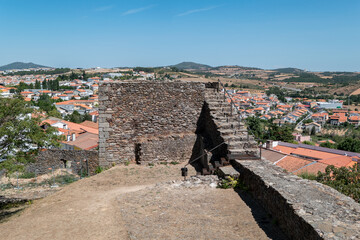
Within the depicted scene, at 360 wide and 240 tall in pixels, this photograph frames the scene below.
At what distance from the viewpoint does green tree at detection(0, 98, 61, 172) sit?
874cm

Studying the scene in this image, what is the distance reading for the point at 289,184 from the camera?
19.5 feet

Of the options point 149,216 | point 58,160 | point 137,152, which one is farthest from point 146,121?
point 58,160

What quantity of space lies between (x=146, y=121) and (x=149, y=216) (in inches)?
204

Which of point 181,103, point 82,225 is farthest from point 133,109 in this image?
point 82,225

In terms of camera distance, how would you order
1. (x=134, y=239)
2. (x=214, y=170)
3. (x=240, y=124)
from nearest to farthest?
1. (x=134, y=239)
2. (x=214, y=170)
3. (x=240, y=124)

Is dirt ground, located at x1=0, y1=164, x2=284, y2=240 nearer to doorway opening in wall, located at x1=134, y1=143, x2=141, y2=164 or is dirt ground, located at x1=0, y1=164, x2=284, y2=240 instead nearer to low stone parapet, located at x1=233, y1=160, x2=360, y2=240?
low stone parapet, located at x1=233, y1=160, x2=360, y2=240

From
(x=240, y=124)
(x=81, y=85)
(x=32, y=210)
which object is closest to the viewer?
(x=32, y=210)

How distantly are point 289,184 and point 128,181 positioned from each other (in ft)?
17.4

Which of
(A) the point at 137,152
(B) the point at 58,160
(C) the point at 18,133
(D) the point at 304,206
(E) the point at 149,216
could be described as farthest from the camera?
(B) the point at 58,160

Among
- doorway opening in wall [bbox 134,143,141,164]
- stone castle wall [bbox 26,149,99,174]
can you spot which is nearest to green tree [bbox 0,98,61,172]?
doorway opening in wall [bbox 134,143,141,164]

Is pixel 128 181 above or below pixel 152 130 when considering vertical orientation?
below

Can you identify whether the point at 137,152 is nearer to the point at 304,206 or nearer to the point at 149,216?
the point at 149,216

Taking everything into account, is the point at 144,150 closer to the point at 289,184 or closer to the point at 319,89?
the point at 289,184

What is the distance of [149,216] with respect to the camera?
6016 millimetres
